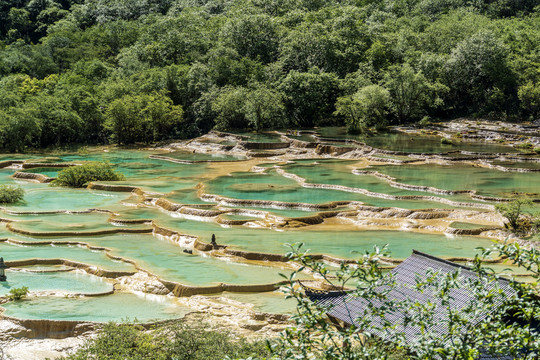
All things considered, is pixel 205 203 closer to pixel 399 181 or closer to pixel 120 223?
pixel 120 223

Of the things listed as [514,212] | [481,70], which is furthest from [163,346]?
[481,70]

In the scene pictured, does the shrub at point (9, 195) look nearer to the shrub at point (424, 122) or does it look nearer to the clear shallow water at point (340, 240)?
the clear shallow water at point (340, 240)

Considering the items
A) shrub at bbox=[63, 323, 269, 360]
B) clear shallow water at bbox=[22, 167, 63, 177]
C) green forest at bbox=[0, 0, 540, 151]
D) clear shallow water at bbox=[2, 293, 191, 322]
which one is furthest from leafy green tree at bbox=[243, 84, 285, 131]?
shrub at bbox=[63, 323, 269, 360]

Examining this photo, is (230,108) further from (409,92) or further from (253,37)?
(409,92)

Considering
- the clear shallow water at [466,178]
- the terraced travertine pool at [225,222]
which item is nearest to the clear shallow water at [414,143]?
the terraced travertine pool at [225,222]

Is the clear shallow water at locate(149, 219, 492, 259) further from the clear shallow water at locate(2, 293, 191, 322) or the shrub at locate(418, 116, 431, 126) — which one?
the shrub at locate(418, 116, 431, 126)

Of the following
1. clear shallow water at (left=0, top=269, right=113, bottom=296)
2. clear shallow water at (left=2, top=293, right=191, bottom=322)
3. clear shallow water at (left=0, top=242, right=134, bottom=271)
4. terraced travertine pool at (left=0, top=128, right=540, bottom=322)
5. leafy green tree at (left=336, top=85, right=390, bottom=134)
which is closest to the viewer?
clear shallow water at (left=2, top=293, right=191, bottom=322)
